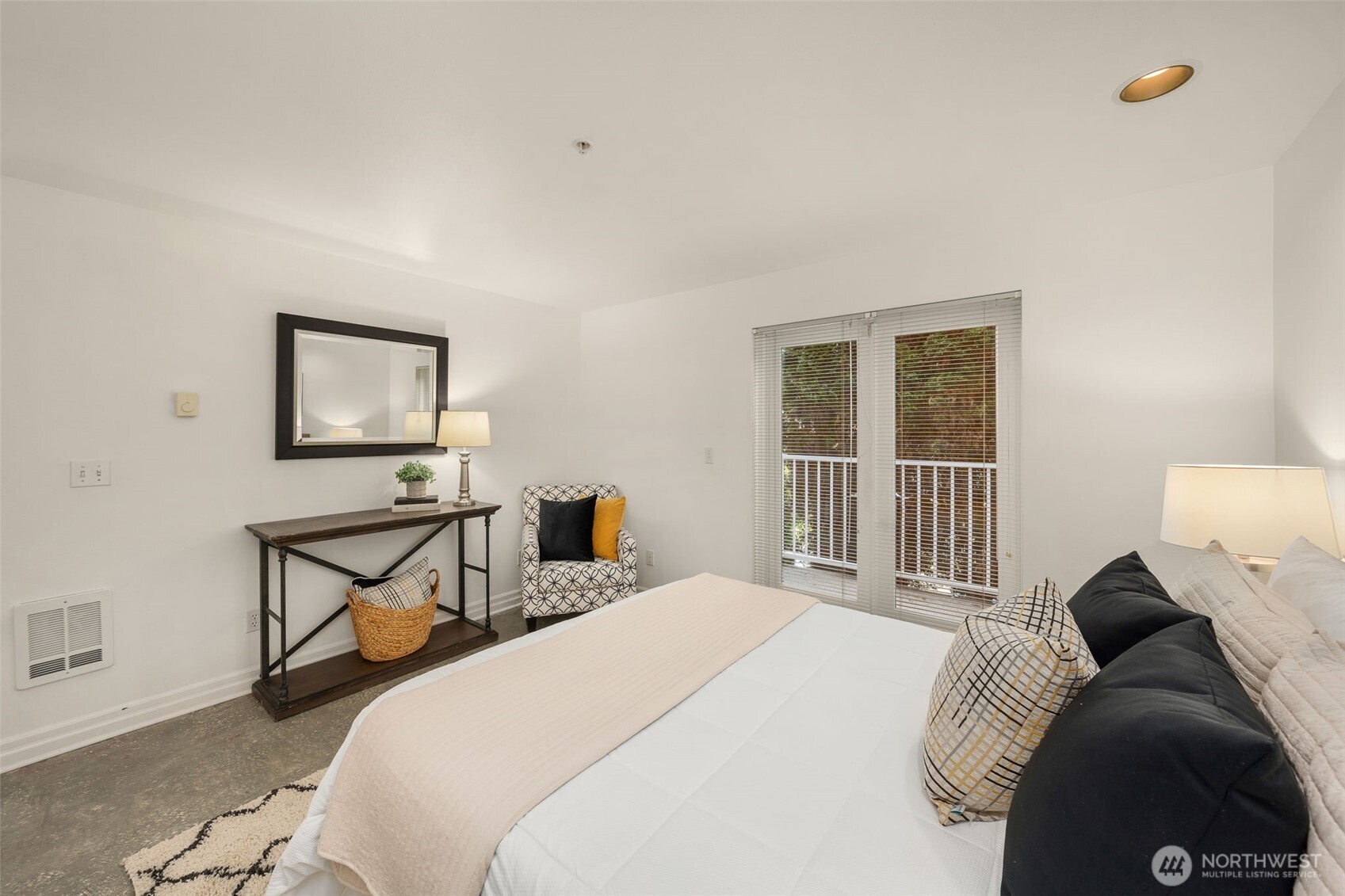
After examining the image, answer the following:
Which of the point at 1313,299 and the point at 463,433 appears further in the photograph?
the point at 463,433

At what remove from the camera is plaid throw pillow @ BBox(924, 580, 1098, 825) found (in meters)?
0.94

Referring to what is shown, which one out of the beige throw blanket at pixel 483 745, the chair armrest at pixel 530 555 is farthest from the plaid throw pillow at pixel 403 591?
the beige throw blanket at pixel 483 745

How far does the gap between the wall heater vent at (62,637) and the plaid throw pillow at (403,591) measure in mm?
1014

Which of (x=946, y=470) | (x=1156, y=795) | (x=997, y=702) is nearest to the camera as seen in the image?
(x=1156, y=795)

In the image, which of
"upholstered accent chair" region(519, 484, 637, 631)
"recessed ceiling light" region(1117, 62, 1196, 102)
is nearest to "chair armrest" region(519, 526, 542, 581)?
"upholstered accent chair" region(519, 484, 637, 631)

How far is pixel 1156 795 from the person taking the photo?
26.1 inches

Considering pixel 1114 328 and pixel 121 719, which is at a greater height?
pixel 1114 328

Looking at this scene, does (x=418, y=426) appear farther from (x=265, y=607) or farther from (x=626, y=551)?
(x=626, y=551)

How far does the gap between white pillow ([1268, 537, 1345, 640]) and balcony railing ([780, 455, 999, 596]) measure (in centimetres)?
149

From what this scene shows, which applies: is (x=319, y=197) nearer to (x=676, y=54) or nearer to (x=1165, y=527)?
(x=676, y=54)

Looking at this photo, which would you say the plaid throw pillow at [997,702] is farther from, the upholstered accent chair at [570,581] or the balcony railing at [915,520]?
the upholstered accent chair at [570,581]

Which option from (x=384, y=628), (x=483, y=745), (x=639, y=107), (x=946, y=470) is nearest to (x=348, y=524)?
(x=384, y=628)

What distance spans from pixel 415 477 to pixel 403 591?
695 millimetres

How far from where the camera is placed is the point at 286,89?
5.47 feet
